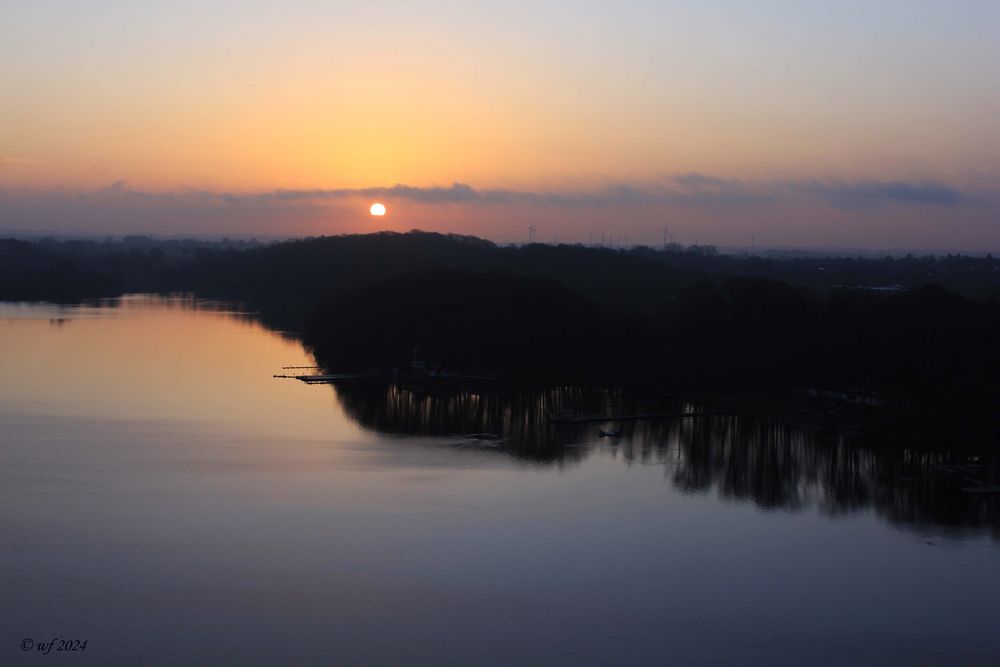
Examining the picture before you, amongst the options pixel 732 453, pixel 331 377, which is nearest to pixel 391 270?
pixel 331 377

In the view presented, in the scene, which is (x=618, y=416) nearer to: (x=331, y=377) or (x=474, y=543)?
(x=331, y=377)

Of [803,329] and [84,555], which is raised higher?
[803,329]

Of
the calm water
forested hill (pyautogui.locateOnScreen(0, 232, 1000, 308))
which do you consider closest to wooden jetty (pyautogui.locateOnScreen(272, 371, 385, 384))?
the calm water

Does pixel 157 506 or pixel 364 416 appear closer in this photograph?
pixel 157 506

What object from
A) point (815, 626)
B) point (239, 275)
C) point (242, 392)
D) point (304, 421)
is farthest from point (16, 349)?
point (239, 275)

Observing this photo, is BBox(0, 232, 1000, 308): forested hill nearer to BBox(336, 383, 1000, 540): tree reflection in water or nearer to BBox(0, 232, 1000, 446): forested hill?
BBox(0, 232, 1000, 446): forested hill

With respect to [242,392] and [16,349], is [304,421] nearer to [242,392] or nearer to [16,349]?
[242,392]

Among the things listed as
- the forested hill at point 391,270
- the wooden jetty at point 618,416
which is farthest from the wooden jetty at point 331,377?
the forested hill at point 391,270
